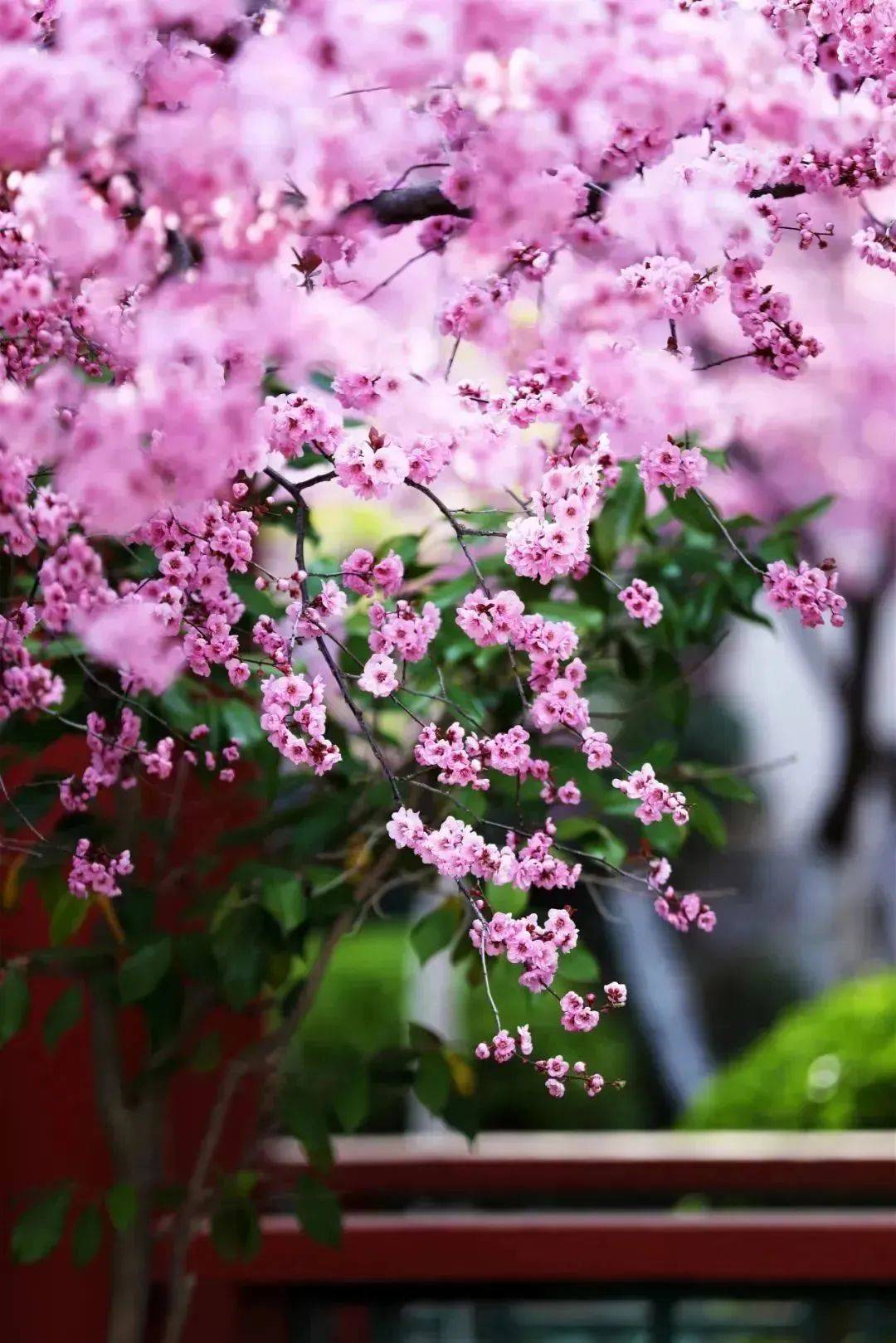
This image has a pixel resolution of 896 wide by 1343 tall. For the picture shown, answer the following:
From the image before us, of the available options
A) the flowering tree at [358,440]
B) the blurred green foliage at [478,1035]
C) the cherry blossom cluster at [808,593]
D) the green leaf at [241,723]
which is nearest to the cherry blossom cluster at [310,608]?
the flowering tree at [358,440]

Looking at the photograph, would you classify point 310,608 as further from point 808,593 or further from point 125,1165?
point 125,1165

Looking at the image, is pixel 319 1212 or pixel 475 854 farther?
pixel 319 1212

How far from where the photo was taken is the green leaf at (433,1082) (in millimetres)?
1923

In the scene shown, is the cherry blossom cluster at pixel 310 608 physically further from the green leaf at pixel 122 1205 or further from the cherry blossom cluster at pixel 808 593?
the green leaf at pixel 122 1205

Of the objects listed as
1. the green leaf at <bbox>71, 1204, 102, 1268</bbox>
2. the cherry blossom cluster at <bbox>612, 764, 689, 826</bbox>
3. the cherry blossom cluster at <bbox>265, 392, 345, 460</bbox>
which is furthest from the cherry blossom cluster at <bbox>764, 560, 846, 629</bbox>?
the green leaf at <bbox>71, 1204, 102, 1268</bbox>

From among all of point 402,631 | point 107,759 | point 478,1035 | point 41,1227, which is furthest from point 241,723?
point 478,1035

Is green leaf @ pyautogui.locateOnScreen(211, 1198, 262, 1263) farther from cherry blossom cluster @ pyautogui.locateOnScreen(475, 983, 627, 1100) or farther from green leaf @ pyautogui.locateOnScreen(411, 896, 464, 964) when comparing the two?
cherry blossom cluster @ pyautogui.locateOnScreen(475, 983, 627, 1100)

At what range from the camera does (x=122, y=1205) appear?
1.90 metres

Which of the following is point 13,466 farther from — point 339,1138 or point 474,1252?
point 339,1138

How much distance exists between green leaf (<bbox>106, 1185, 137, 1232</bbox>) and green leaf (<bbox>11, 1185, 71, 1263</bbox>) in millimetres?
94

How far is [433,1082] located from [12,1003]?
53cm

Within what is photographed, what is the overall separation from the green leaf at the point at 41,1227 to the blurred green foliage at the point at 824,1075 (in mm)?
1543

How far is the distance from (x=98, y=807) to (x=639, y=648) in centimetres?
86

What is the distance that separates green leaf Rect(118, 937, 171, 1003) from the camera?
1.83 metres
